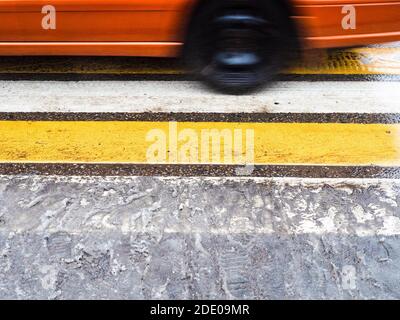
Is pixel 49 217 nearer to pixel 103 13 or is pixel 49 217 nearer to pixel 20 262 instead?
pixel 20 262

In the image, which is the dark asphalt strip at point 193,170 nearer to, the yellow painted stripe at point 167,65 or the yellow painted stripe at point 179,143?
the yellow painted stripe at point 179,143

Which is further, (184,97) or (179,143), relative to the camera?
(184,97)

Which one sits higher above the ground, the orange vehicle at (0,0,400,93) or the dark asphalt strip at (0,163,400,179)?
the orange vehicle at (0,0,400,93)

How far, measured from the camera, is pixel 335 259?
2.70 meters

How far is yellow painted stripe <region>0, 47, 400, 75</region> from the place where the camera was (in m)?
4.78

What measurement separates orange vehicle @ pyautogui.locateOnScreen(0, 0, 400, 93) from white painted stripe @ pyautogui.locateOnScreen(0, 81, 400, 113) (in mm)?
191

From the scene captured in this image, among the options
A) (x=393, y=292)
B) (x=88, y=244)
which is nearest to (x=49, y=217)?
(x=88, y=244)

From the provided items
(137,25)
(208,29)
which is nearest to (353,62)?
(208,29)

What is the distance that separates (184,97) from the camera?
4.36 meters

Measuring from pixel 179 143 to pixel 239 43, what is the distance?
101 centimetres
